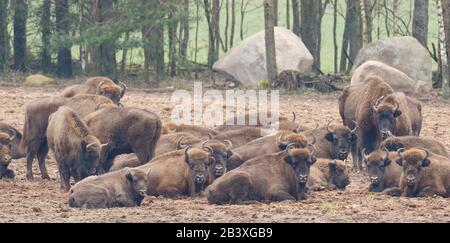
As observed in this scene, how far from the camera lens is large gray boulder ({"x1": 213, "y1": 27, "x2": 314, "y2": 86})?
108ft

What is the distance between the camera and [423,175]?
16.0m

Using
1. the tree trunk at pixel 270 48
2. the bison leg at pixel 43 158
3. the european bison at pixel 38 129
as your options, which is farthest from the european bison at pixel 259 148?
the tree trunk at pixel 270 48

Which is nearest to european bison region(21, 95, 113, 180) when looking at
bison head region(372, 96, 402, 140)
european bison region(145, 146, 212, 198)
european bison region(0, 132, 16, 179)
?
european bison region(0, 132, 16, 179)

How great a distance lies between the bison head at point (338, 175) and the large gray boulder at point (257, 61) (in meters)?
14.9

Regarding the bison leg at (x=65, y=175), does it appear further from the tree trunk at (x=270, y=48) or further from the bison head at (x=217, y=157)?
the tree trunk at (x=270, y=48)

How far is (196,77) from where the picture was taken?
1387 inches

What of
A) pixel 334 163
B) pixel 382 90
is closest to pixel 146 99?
pixel 382 90

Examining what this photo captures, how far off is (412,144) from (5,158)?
6.10 metres

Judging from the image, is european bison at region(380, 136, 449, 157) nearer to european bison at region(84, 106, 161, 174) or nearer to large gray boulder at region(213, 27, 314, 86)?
european bison at region(84, 106, 161, 174)

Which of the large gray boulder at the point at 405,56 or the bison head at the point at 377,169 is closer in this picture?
the bison head at the point at 377,169

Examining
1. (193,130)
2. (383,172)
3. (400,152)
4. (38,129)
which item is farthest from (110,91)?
(400,152)

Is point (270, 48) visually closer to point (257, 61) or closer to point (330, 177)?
point (257, 61)

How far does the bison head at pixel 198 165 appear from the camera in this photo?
52.6 ft

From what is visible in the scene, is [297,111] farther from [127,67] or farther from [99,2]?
[127,67]
